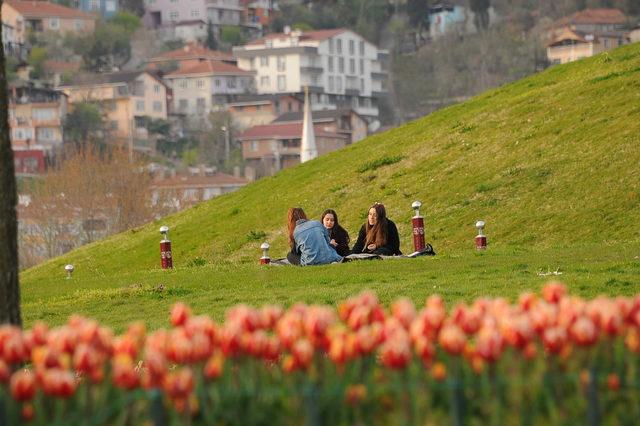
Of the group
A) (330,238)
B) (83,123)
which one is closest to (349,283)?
(330,238)

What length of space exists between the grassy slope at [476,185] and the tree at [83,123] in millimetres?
146170

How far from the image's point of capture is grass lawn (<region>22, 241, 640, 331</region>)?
20.0 meters

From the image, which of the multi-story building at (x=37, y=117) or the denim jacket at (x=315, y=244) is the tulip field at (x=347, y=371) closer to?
the denim jacket at (x=315, y=244)

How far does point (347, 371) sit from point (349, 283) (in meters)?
11.9

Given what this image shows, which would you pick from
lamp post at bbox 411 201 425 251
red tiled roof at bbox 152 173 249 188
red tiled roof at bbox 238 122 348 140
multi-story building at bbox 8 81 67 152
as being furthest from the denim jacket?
multi-story building at bbox 8 81 67 152

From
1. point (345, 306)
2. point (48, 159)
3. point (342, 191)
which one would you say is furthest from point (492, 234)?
point (48, 159)

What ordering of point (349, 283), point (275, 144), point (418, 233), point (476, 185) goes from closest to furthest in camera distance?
1. point (349, 283)
2. point (418, 233)
3. point (476, 185)
4. point (275, 144)

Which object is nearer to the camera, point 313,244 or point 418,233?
point 313,244

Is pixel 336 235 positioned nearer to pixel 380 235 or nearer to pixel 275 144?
pixel 380 235

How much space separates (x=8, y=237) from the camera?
40.7 feet

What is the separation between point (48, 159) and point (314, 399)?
548 feet

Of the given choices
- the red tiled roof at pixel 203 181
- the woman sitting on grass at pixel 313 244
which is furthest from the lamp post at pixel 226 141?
the woman sitting on grass at pixel 313 244

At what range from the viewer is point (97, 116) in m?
194

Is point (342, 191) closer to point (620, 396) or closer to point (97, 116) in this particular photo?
point (620, 396)
